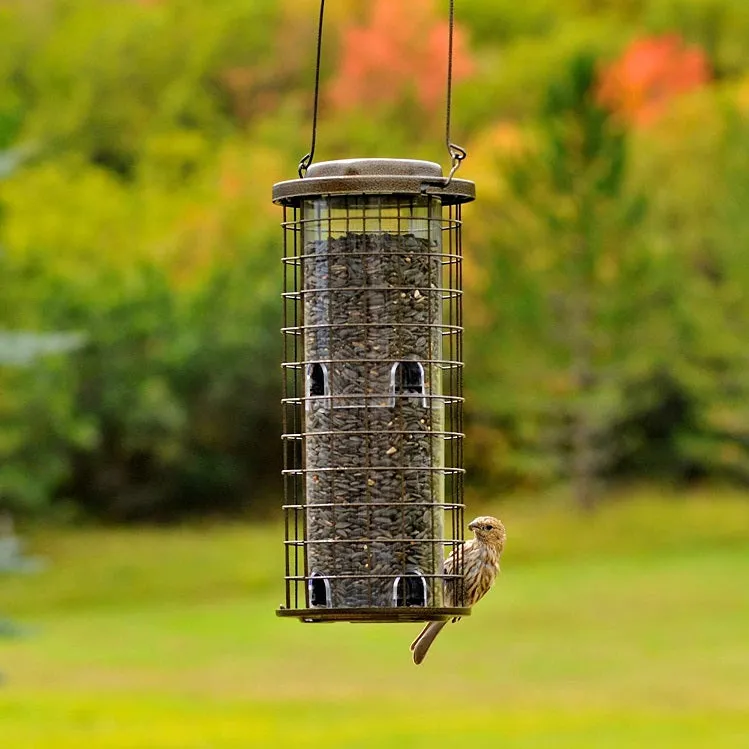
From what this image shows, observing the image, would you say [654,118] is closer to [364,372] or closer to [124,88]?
[124,88]

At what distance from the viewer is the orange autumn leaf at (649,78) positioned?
268ft

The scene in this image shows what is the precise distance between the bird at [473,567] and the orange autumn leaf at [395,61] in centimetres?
7664

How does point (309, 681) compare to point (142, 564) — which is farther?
point (142, 564)

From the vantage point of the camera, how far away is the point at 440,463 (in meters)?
9.30

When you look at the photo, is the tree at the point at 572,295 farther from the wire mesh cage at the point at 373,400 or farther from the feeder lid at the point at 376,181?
the feeder lid at the point at 376,181

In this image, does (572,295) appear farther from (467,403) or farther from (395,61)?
(395,61)

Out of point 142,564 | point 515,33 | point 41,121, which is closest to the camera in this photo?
point 142,564

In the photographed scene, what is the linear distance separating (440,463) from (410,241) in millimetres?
970

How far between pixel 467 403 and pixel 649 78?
18924 millimetres

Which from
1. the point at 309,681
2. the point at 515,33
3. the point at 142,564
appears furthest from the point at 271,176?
the point at 309,681

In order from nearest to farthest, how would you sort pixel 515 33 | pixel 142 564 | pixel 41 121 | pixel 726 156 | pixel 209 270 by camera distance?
pixel 142 564, pixel 726 156, pixel 209 270, pixel 41 121, pixel 515 33

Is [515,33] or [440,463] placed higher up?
[515,33]

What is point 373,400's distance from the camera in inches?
362

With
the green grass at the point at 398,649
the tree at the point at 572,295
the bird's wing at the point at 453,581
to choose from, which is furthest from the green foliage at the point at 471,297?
the bird's wing at the point at 453,581
